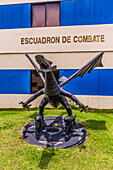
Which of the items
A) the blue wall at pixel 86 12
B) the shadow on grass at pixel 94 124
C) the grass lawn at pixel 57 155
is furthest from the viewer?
the blue wall at pixel 86 12

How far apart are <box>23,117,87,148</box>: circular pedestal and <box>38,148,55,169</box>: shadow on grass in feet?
0.43

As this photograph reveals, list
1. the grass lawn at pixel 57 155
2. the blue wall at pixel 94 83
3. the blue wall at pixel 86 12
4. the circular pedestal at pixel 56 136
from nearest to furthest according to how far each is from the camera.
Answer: the grass lawn at pixel 57 155
the circular pedestal at pixel 56 136
the blue wall at pixel 86 12
the blue wall at pixel 94 83

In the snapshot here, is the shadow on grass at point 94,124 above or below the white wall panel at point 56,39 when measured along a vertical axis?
below

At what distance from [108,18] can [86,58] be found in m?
2.29

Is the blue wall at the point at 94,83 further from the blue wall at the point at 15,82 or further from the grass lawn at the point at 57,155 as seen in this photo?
the grass lawn at the point at 57,155

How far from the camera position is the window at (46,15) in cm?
→ 671

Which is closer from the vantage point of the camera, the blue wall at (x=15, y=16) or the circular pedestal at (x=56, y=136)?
the circular pedestal at (x=56, y=136)

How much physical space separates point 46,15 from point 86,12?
7.07 ft

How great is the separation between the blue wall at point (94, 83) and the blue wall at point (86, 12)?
258cm

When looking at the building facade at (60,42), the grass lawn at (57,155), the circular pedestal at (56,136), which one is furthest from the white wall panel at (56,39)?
the grass lawn at (57,155)

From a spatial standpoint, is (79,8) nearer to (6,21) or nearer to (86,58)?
(86,58)

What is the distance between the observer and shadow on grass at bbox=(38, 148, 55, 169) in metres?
2.72

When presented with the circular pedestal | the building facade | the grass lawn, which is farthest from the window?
the grass lawn

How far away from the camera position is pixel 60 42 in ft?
21.8
